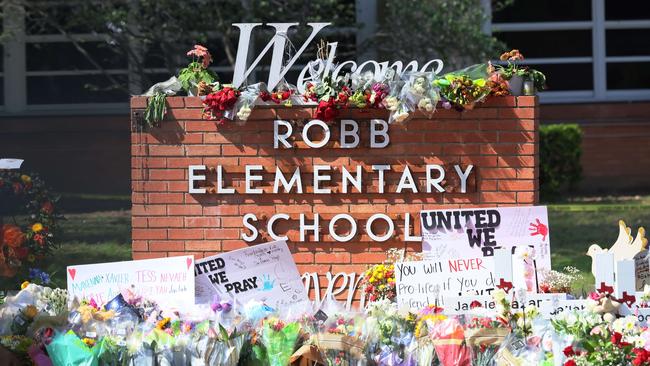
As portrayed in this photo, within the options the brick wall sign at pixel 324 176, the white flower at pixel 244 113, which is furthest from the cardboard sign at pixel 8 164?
the white flower at pixel 244 113

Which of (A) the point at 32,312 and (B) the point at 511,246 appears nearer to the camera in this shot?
(A) the point at 32,312

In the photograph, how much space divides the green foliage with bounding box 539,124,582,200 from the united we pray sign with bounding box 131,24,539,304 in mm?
8736

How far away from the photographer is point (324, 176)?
253 inches

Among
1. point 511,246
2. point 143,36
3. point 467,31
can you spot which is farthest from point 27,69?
point 511,246

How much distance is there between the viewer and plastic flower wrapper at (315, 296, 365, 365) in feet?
14.2

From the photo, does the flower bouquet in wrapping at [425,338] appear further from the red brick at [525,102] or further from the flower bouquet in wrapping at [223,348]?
the red brick at [525,102]

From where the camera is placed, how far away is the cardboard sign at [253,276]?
5.84m

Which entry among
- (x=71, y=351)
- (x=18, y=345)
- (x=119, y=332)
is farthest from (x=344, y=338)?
(x=18, y=345)

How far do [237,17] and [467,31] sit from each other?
303cm

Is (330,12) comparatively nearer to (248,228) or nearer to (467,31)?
(467,31)

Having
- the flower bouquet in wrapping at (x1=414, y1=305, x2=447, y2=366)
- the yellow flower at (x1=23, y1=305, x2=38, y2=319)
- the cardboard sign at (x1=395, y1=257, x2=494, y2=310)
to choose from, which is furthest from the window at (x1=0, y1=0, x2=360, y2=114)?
the flower bouquet in wrapping at (x1=414, y1=305, x2=447, y2=366)

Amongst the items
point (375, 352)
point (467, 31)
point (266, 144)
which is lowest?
point (375, 352)

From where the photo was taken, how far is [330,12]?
14141 mm

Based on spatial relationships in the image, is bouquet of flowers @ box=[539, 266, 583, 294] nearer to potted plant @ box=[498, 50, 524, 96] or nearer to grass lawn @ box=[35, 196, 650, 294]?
potted plant @ box=[498, 50, 524, 96]
